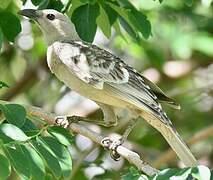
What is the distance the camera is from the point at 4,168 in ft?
10.8

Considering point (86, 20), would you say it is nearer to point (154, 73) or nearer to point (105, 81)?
point (105, 81)

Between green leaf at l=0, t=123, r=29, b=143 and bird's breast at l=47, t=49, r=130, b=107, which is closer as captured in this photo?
green leaf at l=0, t=123, r=29, b=143

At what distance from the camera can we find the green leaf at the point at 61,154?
355 cm

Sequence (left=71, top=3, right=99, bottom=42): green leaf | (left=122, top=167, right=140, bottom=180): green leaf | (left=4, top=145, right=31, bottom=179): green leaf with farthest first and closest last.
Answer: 1. (left=71, top=3, right=99, bottom=42): green leaf
2. (left=122, top=167, right=140, bottom=180): green leaf
3. (left=4, top=145, right=31, bottom=179): green leaf

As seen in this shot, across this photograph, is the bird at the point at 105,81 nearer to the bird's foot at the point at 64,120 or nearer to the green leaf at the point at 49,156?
the bird's foot at the point at 64,120

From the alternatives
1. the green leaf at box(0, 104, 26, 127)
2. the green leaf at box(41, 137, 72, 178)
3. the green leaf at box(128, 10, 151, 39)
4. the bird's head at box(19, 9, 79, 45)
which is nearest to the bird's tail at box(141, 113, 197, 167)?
the green leaf at box(128, 10, 151, 39)

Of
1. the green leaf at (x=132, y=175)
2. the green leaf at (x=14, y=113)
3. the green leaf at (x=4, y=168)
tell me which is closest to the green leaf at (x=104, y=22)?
the green leaf at (x=14, y=113)

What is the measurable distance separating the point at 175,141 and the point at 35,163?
3.65 ft

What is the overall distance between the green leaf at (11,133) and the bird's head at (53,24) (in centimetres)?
117

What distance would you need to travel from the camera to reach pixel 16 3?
504 cm

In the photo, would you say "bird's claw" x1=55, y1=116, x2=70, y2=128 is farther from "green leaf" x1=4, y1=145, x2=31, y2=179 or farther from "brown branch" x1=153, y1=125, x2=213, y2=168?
"brown branch" x1=153, y1=125, x2=213, y2=168

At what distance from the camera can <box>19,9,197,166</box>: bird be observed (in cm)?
432

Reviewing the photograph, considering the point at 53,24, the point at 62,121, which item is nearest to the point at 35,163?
the point at 62,121

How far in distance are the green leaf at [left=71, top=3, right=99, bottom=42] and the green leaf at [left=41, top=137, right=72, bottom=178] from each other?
3.11 ft
